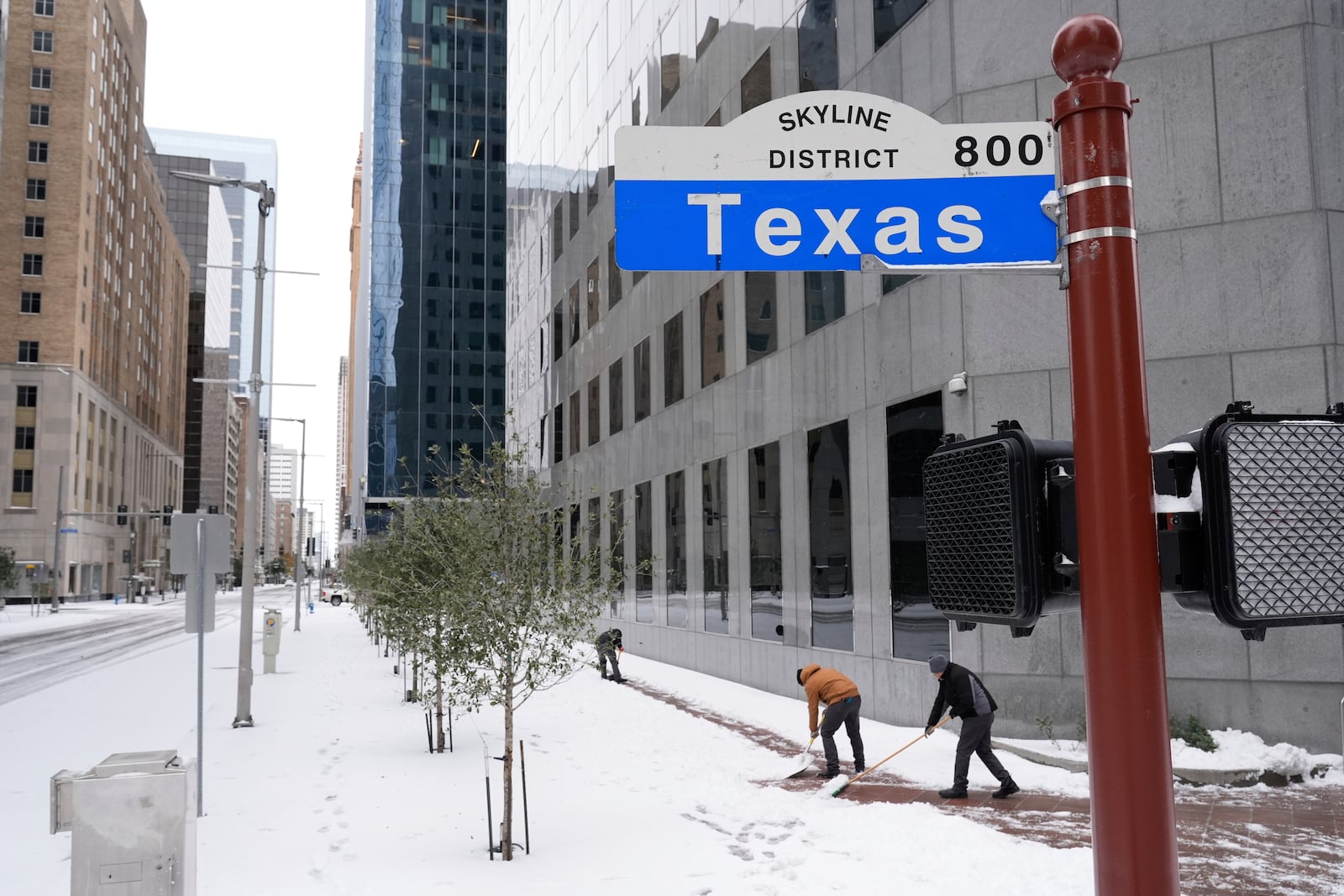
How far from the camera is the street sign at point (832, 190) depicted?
3.12 meters

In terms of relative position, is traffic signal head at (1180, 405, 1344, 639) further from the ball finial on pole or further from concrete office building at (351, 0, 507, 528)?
concrete office building at (351, 0, 507, 528)

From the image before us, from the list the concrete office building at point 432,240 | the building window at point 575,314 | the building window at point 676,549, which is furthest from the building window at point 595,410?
the concrete office building at point 432,240

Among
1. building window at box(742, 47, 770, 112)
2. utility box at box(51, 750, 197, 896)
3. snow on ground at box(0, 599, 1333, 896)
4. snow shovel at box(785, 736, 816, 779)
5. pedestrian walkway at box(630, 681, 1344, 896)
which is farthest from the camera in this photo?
building window at box(742, 47, 770, 112)

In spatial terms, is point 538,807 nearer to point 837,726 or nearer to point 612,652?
point 837,726

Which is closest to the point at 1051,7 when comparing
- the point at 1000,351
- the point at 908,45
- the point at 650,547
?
the point at 908,45

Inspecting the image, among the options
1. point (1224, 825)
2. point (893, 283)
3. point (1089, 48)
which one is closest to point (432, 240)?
point (893, 283)

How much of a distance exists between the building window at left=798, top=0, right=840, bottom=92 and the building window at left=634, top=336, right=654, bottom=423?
10928 mm

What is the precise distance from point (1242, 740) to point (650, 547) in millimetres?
19565

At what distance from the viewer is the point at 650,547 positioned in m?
30.9

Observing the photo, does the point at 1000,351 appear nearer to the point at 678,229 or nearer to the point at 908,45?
the point at 908,45

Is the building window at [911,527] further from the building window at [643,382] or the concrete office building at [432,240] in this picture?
the concrete office building at [432,240]

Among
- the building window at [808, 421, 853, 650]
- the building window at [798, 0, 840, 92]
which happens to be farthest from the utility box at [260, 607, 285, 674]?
the building window at [798, 0, 840, 92]

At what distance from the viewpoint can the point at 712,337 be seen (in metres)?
25.5

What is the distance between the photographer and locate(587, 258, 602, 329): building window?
117 ft
